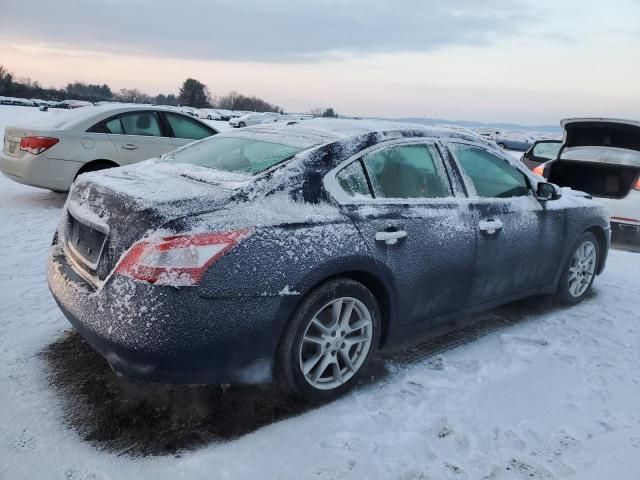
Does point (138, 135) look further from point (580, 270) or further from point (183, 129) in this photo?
point (580, 270)

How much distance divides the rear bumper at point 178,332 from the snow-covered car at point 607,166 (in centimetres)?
560

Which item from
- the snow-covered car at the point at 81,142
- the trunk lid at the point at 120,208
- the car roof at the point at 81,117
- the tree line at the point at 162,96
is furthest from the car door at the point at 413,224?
the tree line at the point at 162,96

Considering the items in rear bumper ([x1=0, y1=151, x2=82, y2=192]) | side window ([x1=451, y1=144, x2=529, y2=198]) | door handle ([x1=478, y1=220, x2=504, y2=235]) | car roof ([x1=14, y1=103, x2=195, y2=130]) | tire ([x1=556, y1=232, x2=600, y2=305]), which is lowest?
tire ([x1=556, y1=232, x2=600, y2=305])

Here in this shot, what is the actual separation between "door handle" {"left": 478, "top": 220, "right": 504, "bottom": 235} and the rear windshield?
4.57ft

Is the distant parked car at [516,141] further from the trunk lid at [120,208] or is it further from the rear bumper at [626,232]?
the trunk lid at [120,208]

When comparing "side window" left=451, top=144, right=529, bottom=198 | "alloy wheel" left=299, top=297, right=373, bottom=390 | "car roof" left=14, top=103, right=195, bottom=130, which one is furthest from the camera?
"car roof" left=14, top=103, right=195, bottom=130

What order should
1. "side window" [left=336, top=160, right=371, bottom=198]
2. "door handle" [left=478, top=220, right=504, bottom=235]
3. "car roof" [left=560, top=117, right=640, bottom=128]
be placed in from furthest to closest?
"car roof" [left=560, top=117, right=640, bottom=128] → "door handle" [left=478, top=220, right=504, bottom=235] → "side window" [left=336, top=160, right=371, bottom=198]

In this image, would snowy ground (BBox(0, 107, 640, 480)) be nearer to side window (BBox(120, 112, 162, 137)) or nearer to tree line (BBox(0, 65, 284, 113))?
side window (BBox(120, 112, 162, 137))

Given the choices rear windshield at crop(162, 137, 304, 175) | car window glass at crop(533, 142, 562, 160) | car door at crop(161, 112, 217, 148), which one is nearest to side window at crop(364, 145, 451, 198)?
→ rear windshield at crop(162, 137, 304, 175)

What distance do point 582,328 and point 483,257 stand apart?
1256 millimetres

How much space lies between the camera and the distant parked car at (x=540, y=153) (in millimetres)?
11102

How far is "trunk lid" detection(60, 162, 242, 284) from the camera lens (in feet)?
8.23

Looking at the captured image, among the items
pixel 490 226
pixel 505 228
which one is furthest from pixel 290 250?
pixel 505 228

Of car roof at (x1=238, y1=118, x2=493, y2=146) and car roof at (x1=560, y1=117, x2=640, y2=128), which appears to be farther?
car roof at (x1=560, y1=117, x2=640, y2=128)
